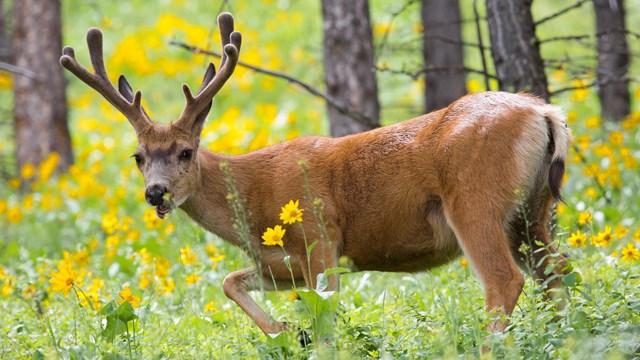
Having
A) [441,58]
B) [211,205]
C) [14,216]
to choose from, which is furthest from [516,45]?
[14,216]

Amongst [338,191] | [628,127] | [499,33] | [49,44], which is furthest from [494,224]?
[49,44]

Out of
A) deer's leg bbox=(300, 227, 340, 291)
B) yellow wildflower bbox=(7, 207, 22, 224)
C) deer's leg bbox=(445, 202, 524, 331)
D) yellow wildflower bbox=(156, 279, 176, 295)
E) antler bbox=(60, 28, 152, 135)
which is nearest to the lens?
deer's leg bbox=(445, 202, 524, 331)

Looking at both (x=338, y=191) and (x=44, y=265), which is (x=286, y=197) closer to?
(x=338, y=191)

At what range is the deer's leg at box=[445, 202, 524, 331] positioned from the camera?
18.3 feet

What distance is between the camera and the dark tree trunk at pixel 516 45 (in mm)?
7348

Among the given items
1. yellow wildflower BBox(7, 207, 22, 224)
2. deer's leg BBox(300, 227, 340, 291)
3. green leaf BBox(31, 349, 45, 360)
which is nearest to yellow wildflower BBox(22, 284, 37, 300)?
green leaf BBox(31, 349, 45, 360)

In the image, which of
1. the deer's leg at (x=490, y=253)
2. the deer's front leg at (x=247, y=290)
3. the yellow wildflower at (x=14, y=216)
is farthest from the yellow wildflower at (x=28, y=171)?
the deer's leg at (x=490, y=253)

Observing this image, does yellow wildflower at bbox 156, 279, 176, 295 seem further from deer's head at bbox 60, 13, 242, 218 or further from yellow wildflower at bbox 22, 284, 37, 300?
yellow wildflower at bbox 22, 284, 37, 300

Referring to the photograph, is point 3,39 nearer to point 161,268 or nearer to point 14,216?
point 14,216

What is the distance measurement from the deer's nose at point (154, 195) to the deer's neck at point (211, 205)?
44 cm

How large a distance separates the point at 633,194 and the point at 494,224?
413 cm

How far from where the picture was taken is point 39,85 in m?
13.6

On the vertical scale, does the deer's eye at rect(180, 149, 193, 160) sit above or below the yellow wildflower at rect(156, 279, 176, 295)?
above

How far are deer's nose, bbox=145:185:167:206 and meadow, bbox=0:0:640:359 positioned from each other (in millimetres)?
242
